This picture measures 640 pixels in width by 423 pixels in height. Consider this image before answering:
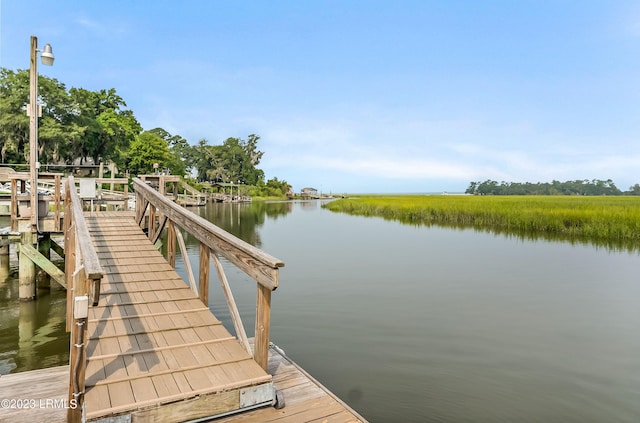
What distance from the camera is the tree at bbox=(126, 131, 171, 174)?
51434 millimetres

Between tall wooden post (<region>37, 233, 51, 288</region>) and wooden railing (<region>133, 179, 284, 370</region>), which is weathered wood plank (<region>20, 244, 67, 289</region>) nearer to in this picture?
tall wooden post (<region>37, 233, 51, 288</region>)

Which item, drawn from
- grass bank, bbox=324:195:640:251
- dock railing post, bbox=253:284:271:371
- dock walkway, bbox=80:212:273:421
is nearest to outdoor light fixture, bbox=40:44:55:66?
dock walkway, bbox=80:212:273:421

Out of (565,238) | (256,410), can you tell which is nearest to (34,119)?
(256,410)

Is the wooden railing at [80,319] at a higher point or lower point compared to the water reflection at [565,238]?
A: higher

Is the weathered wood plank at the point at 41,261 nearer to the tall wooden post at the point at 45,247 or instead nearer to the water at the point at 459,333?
the water at the point at 459,333

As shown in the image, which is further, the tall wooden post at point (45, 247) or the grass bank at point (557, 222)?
the grass bank at point (557, 222)

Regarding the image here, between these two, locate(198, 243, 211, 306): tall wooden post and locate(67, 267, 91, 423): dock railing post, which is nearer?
locate(67, 267, 91, 423): dock railing post

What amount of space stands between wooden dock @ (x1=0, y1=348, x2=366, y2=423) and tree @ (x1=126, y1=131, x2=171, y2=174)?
169ft

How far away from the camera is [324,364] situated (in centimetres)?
589

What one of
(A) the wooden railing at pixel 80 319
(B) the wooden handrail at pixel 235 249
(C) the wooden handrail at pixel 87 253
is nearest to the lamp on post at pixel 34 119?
(B) the wooden handrail at pixel 235 249

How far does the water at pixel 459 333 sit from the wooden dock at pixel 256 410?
1.46 metres

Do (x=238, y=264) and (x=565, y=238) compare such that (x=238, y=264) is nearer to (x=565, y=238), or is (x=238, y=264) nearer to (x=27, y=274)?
(x=27, y=274)

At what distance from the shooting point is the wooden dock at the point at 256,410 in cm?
297

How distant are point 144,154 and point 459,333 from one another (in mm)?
52012
